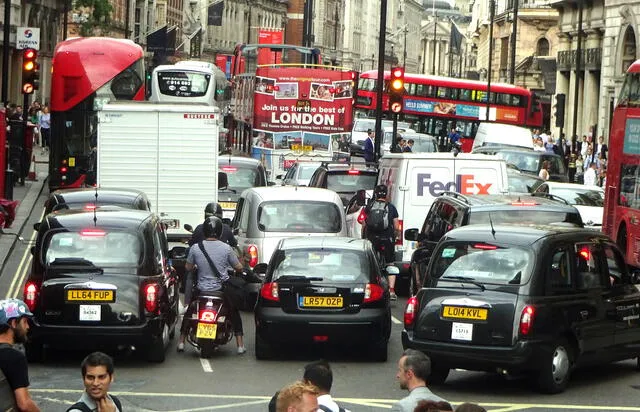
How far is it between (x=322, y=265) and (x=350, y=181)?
1207 centimetres

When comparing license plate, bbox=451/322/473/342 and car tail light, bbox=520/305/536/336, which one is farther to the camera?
license plate, bbox=451/322/473/342

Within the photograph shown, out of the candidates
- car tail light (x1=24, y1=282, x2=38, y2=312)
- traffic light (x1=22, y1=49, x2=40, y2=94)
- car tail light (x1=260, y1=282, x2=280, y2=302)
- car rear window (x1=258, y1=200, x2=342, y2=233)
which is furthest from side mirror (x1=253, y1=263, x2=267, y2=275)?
traffic light (x1=22, y1=49, x2=40, y2=94)

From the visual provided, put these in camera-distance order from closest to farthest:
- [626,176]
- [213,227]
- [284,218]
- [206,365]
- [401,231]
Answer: [206,365] < [213,227] < [284,218] < [401,231] < [626,176]

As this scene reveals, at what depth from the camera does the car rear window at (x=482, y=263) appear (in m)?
14.3

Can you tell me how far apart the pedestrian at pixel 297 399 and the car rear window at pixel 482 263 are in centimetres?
672

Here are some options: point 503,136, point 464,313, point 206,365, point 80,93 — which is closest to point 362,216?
point 206,365

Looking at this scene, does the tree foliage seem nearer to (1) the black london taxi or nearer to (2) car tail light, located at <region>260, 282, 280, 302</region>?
(2) car tail light, located at <region>260, 282, 280, 302</region>

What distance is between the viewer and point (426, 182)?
23.0 meters

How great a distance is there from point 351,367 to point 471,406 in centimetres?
886

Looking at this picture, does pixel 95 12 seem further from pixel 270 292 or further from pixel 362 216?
pixel 270 292

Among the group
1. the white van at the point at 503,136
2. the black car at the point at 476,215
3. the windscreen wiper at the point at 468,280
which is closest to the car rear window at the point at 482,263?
the windscreen wiper at the point at 468,280

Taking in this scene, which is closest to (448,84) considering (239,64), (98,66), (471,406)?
(239,64)

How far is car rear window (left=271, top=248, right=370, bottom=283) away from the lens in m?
16.2

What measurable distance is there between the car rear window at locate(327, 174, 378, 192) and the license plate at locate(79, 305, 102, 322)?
1297 cm
